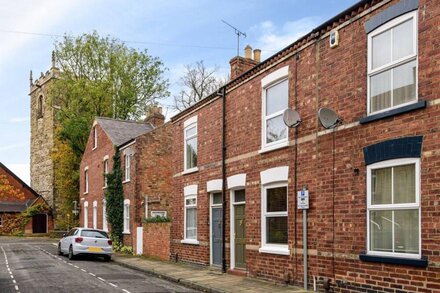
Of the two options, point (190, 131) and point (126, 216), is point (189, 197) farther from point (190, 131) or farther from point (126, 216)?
point (126, 216)

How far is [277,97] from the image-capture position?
14.0 meters

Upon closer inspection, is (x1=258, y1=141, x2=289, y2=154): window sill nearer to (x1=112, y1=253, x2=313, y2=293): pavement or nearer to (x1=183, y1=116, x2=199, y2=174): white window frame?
(x1=112, y1=253, x2=313, y2=293): pavement

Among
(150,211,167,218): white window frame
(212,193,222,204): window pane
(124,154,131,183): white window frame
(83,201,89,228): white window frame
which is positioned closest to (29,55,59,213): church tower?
(83,201,89,228): white window frame

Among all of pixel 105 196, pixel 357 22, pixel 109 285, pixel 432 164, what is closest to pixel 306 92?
pixel 357 22

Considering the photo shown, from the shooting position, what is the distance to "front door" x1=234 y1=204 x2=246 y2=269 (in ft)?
50.4

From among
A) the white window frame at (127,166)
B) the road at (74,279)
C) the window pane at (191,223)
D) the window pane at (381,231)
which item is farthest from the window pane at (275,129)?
the white window frame at (127,166)

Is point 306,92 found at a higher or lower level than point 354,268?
higher

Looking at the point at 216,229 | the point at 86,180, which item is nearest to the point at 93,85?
the point at 86,180

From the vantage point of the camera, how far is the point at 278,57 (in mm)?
13758

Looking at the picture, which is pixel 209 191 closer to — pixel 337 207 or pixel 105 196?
pixel 337 207

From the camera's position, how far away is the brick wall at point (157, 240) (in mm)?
21000

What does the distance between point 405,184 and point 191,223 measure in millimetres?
10826

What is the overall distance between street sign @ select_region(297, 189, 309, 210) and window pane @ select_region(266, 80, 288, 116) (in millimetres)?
2639

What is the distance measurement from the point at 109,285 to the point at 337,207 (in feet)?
22.3
